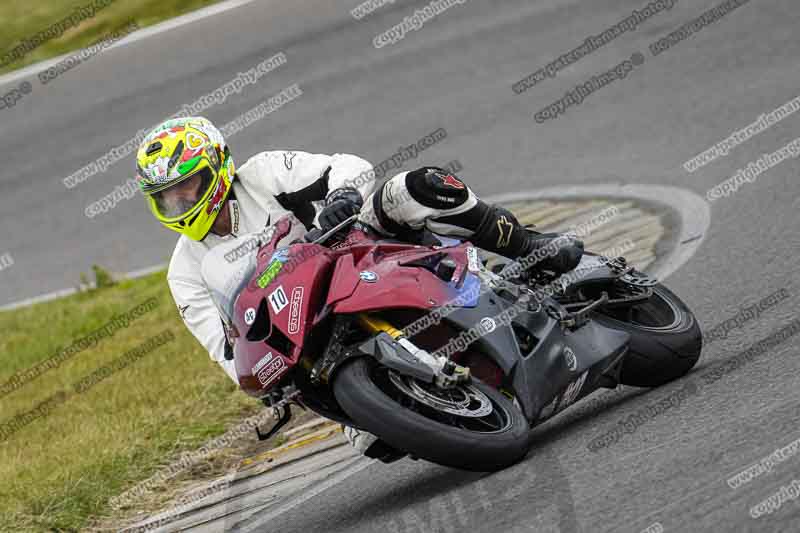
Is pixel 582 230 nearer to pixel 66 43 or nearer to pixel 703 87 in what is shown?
pixel 703 87

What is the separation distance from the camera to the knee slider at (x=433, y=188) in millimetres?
5387

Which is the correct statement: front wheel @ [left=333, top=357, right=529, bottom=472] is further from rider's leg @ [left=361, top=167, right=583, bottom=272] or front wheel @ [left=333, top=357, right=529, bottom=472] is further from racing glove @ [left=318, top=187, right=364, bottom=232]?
rider's leg @ [left=361, top=167, right=583, bottom=272]

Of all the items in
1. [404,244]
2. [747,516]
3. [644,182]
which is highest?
[404,244]

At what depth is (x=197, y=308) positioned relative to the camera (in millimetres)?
5785

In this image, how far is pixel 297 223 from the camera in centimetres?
531

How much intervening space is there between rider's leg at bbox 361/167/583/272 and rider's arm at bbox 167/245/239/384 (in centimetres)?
86

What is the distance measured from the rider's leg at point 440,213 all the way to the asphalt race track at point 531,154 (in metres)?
0.89

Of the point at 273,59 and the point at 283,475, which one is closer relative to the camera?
the point at 283,475

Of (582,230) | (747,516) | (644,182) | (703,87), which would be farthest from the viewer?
(703,87)

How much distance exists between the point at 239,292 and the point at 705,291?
325 centimetres

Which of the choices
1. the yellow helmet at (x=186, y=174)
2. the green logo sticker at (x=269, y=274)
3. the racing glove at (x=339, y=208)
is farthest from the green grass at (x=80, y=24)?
the green logo sticker at (x=269, y=274)

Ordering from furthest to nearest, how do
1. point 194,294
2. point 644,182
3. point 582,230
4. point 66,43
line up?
point 66,43
point 644,182
point 582,230
point 194,294

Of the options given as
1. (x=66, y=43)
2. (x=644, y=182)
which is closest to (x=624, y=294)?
(x=644, y=182)

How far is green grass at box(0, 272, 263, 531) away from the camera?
6.79 meters
